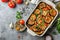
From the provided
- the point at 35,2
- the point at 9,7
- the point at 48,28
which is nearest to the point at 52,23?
the point at 48,28

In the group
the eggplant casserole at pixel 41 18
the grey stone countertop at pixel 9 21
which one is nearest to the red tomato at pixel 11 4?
the grey stone countertop at pixel 9 21

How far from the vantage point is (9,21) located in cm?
198

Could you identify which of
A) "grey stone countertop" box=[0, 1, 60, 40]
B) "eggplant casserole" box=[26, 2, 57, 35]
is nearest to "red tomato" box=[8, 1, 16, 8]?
"grey stone countertop" box=[0, 1, 60, 40]

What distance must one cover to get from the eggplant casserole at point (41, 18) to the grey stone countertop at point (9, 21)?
2.7 inches

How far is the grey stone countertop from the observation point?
1.94 metres

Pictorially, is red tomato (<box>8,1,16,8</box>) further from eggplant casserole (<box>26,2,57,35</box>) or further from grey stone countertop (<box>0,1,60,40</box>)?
eggplant casserole (<box>26,2,57,35</box>)

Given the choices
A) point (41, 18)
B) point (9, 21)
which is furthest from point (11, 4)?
point (41, 18)

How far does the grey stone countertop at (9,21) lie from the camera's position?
6.38ft

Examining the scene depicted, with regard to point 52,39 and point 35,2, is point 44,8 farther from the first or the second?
point 52,39

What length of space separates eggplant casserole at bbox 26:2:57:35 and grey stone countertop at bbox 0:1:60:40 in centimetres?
7

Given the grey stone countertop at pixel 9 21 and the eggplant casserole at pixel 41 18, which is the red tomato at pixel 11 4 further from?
the eggplant casserole at pixel 41 18

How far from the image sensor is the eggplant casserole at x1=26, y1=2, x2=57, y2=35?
1.88 meters

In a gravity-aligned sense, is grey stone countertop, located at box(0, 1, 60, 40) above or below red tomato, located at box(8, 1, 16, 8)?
below

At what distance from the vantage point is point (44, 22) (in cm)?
189
